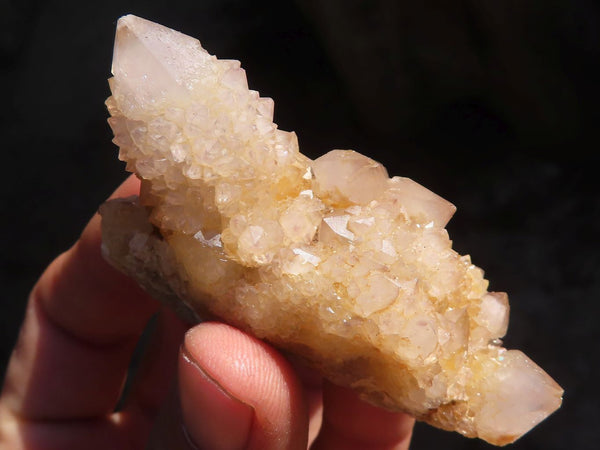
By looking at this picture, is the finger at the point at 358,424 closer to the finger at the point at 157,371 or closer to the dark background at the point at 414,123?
the finger at the point at 157,371

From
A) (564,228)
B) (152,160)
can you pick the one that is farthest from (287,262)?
(564,228)

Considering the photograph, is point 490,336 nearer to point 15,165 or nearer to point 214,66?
point 214,66

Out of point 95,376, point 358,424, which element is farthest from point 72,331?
point 358,424

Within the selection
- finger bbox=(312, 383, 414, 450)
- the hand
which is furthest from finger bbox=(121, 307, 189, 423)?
finger bbox=(312, 383, 414, 450)

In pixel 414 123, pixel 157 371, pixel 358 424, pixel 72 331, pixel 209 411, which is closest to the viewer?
pixel 209 411

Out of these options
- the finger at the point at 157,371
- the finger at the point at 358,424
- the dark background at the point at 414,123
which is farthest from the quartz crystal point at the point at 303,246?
the dark background at the point at 414,123

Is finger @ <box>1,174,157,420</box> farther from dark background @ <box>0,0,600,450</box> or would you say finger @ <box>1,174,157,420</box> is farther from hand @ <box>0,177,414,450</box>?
dark background @ <box>0,0,600,450</box>

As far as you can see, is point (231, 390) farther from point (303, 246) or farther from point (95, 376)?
point (95, 376)
